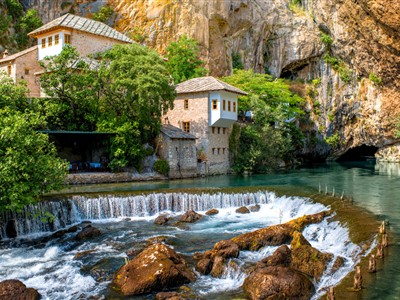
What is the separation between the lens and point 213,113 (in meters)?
39.0

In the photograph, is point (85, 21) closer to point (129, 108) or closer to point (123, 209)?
point (129, 108)

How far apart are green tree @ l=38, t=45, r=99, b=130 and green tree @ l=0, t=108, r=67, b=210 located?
16.7 m

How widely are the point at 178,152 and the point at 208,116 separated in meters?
4.99

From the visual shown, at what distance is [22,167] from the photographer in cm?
1712

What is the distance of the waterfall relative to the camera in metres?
20.1

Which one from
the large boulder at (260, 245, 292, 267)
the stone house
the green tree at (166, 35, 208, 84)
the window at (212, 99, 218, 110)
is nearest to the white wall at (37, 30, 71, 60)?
the stone house

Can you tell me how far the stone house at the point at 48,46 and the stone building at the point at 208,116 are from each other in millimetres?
11719

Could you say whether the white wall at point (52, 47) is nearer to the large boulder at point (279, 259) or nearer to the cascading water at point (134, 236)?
the cascading water at point (134, 236)

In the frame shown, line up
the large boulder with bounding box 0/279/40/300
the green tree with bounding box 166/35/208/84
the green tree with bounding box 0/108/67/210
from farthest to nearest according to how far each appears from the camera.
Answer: the green tree with bounding box 166/35/208/84, the green tree with bounding box 0/108/67/210, the large boulder with bounding box 0/279/40/300

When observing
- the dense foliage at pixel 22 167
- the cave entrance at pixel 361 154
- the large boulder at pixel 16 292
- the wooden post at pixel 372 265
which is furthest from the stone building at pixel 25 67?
the cave entrance at pixel 361 154

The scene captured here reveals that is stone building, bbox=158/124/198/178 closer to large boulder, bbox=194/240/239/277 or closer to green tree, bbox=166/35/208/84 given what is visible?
green tree, bbox=166/35/208/84

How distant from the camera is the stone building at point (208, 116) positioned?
39000 mm

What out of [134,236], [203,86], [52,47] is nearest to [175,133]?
[203,86]

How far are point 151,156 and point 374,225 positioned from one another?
2271 centimetres
